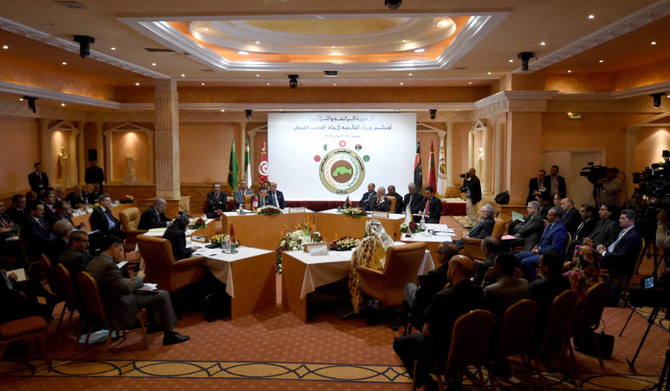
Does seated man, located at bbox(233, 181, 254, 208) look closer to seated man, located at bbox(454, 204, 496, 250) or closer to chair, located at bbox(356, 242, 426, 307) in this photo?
seated man, located at bbox(454, 204, 496, 250)

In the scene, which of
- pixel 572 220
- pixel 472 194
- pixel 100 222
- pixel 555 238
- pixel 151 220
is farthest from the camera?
pixel 472 194

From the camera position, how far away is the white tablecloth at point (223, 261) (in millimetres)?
5801

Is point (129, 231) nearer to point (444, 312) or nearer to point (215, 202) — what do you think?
point (215, 202)

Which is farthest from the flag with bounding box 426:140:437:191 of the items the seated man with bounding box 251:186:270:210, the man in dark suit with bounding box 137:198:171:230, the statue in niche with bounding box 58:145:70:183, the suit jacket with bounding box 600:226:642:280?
the statue in niche with bounding box 58:145:70:183

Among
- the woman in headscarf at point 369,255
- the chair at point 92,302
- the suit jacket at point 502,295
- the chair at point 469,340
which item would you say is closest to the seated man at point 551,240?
the woman in headscarf at point 369,255

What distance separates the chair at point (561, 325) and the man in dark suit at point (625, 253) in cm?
242

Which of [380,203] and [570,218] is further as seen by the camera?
[380,203]

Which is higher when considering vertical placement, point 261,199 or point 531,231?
point 261,199

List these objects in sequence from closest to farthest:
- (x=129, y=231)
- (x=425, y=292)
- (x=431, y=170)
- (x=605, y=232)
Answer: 1. (x=425, y=292)
2. (x=605, y=232)
3. (x=129, y=231)
4. (x=431, y=170)

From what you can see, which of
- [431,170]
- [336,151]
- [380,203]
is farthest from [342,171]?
[380,203]

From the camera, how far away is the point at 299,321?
5812 mm

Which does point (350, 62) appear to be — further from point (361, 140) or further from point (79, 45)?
point (79, 45)

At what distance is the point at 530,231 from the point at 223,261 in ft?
14.7

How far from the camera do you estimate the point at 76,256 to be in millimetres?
4977
